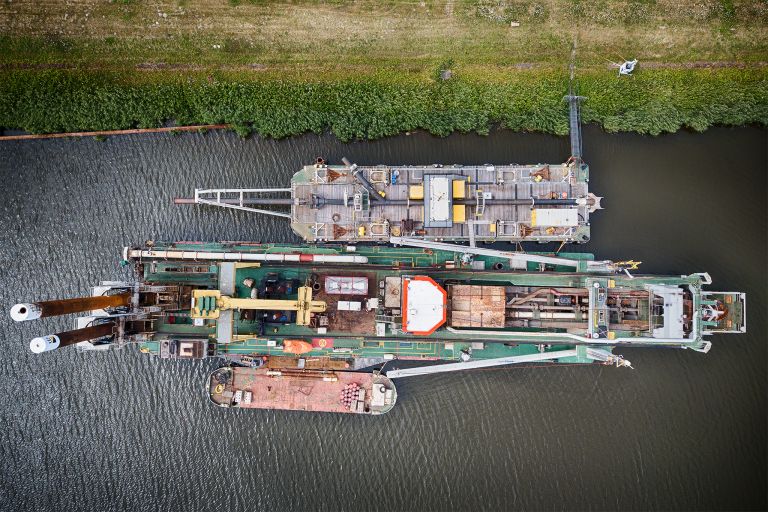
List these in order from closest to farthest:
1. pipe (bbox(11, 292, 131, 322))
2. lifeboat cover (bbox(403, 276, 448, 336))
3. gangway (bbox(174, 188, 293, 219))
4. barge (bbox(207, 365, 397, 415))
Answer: pipe (bbox(11, 292, 131, 322)) < lifeboat cover (bbox(403, 276, 448, 336)) < barge (bbox(207, 365, 397, 415)) < gangway (bbox(174, 188, 293, 219))

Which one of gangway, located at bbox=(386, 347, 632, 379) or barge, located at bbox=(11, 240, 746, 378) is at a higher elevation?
barge, located at bbox=(11, 240, 746, 378)

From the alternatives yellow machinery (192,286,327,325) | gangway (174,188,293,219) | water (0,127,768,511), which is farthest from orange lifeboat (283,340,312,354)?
gangway (174,188,293,219)

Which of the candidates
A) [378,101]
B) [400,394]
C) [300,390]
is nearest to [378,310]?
[400,394]

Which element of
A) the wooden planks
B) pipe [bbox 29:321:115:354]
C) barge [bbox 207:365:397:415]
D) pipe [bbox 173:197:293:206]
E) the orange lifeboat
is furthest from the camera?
pipe [bbox 173:197:293:206]

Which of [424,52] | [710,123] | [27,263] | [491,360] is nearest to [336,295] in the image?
[491,360]

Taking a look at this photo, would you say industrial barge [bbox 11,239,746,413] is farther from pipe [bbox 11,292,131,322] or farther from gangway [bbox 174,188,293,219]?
gangway [bbox 174,188,293,219]

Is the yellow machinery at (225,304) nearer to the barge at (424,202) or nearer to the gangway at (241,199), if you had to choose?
the barge at (424,202)
